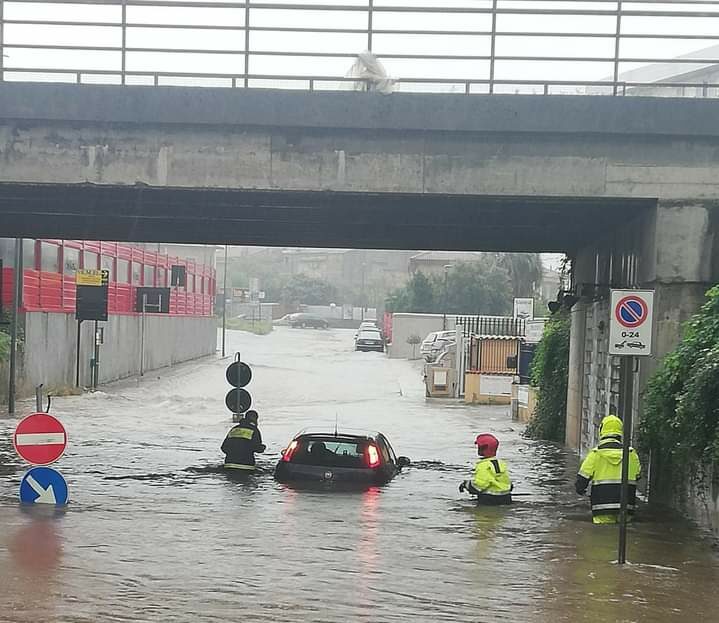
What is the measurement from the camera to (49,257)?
4050cm

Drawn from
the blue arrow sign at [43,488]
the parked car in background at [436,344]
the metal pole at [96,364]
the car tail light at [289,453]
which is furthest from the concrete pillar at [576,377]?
the parked car in background at [436,344]

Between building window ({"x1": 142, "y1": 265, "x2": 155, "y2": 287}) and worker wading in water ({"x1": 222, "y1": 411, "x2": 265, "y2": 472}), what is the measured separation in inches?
1488

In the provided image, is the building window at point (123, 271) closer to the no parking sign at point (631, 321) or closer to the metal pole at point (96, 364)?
the metal pole at point (96, 364)

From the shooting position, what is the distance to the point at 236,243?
23969 mm

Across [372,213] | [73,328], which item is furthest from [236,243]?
[73,328]

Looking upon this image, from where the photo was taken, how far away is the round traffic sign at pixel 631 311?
36.1ft

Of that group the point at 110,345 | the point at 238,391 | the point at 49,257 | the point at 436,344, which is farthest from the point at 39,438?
the point at 436,344

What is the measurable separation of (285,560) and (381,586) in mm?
1646

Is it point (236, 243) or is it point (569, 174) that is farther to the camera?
point (236, 243)

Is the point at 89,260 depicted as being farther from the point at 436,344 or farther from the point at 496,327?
the point at 436,344

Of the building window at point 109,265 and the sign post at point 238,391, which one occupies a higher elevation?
the building window at point 109,265

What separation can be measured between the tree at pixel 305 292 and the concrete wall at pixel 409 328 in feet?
236

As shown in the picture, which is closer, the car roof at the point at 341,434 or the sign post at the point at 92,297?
the car roof at the point at 341,434

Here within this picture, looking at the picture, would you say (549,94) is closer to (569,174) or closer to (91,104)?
(569,174)
